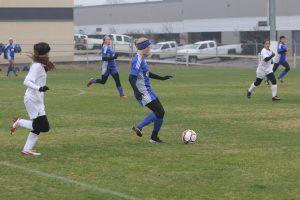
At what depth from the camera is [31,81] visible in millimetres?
10812

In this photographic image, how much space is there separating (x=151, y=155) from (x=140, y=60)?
77.1 inches

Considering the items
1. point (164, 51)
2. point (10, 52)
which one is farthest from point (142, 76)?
point (164, 51)

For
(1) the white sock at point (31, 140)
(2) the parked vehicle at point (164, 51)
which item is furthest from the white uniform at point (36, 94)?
(2) the parked vehicle at point (164, 51)

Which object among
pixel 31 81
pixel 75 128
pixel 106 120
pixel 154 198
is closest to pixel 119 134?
pixel 75 128

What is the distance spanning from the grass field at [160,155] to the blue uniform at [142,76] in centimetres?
82

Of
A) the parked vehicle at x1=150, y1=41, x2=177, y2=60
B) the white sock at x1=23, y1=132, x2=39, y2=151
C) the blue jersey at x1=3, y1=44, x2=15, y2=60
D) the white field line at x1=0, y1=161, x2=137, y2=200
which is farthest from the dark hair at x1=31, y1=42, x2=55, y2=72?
the parked vehicle at x1=150, y1=41, x2=177, y2=60

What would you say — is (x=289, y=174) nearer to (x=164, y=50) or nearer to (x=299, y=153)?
(x=299, y=153)

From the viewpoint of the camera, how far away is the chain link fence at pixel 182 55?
165 feet

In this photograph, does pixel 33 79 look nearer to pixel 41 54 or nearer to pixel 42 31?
pixel 41 54

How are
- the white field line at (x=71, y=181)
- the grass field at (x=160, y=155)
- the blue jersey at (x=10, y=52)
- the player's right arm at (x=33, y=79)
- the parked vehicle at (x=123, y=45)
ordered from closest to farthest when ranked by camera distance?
the white field line at (x=71, y=181), the grass field at (x=160, y=155), the player's right arm at (x=33, y=79), the blue jersey at (x=10, y=52), the parked vehicle at (x=123, y=45)

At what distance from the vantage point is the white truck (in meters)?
53.7

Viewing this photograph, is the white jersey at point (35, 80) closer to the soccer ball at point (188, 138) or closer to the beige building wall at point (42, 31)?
the soccer ball at point (188, 138)

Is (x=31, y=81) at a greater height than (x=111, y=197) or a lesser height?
greater

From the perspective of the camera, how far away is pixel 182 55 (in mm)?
A: 53531
